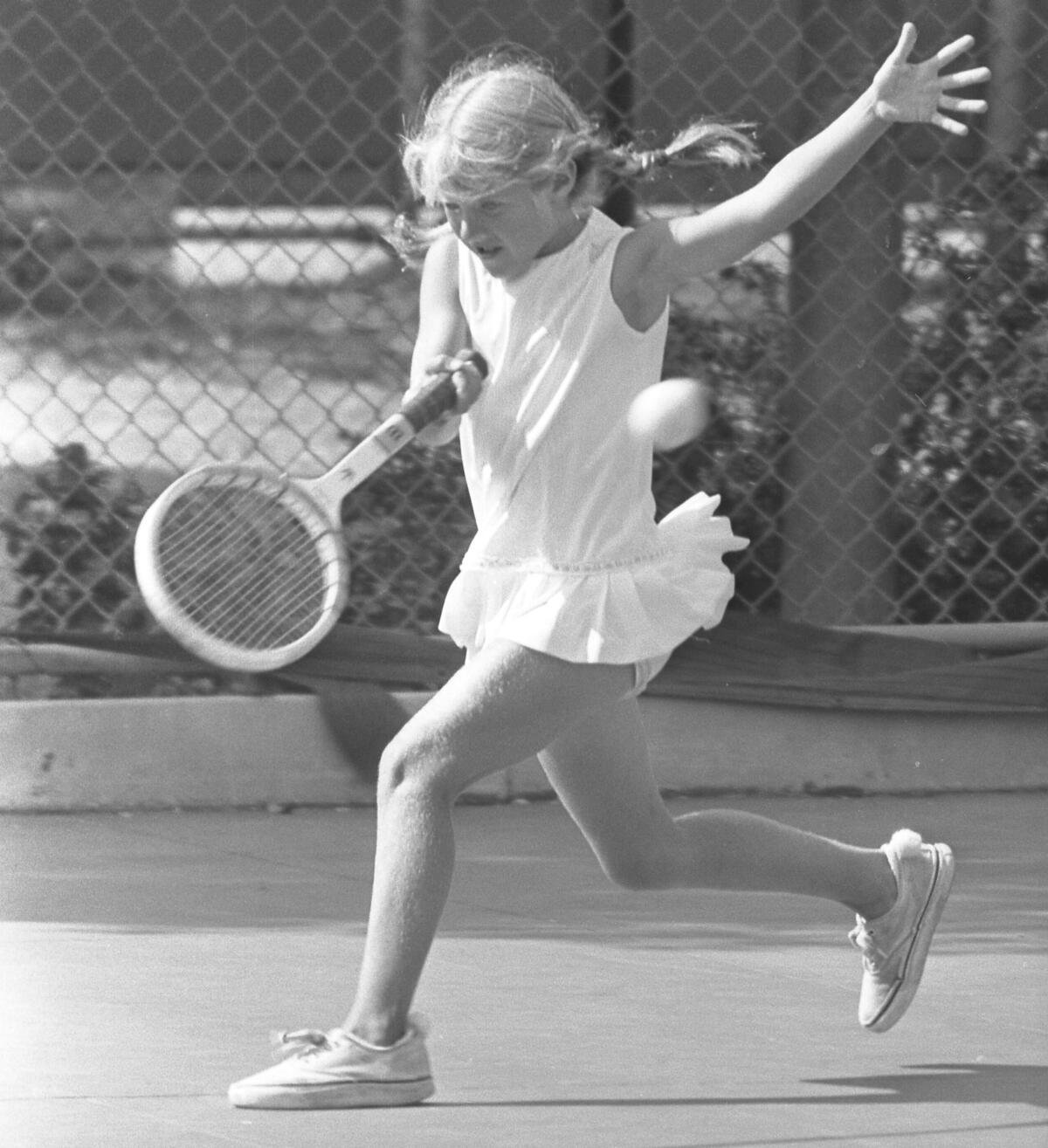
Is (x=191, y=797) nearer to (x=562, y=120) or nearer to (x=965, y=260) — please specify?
(x=965, y=260)

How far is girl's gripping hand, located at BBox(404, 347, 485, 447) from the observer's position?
12.5ft

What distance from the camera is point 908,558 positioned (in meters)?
7.06

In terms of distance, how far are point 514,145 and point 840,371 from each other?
10.9 feet

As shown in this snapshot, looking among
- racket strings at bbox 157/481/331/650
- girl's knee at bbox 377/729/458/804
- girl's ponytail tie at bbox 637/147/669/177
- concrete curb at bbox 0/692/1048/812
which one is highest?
girl's ponytail tie at bbox 637/147/669/177

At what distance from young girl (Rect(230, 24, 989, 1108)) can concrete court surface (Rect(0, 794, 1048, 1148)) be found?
0.26 metres

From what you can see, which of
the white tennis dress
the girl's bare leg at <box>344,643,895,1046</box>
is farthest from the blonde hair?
the girl's bare leg at <box>344,643,895,1046</box>

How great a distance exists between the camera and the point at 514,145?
375 cm

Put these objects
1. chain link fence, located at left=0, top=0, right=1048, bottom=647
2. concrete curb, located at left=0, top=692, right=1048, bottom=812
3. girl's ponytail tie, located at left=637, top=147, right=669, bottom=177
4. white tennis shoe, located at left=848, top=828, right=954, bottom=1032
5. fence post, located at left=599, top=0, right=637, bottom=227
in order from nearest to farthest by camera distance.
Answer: girl's ponytail tie, located at left=637, top=147, right=669, bottom=177, white tennis shoe, located at left=848, top=828, right=954, bottom=1032, concrete curb, located at left=0, top=692, right=1048, bottom=812, chain link fence, located at left=0, top=0, right=1048, bottom=647, fence post, located at left=599, top=0, right=637, bottom=227

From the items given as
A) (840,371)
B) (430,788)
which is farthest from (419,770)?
(840,371)

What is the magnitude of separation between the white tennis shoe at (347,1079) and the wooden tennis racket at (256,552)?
578 mm

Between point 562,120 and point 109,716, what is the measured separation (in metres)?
2.96

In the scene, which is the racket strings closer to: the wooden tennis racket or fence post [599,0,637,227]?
the wooden tennis racket

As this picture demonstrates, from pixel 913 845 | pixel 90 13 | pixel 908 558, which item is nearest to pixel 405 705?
pixel 908 558

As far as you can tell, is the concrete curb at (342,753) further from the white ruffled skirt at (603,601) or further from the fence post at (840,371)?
the white ruffled skirt at (603,601)
